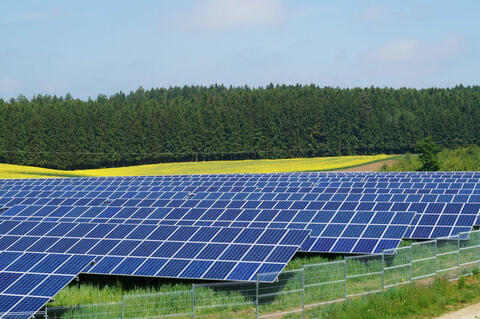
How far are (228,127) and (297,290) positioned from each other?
13147 centimetres

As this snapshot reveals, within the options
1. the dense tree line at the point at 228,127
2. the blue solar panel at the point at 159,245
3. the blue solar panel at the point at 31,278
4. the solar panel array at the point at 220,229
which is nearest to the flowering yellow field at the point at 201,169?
the dense tree line at the point at 228,127

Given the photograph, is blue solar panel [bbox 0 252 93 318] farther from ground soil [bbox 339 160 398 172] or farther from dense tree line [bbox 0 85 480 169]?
dense tree line [bbox 0 85 480 169]

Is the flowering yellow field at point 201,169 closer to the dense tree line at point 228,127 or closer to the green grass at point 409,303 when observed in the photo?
the dense tree line at point 228,127

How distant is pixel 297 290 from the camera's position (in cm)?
2038

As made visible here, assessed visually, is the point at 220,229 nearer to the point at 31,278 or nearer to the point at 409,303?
the point at 31,278

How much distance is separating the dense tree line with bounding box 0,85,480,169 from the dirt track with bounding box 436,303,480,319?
121 metres

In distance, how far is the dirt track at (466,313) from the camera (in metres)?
20.7

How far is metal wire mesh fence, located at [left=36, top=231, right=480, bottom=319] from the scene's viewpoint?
773 inches

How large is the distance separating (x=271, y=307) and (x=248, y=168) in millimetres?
100219

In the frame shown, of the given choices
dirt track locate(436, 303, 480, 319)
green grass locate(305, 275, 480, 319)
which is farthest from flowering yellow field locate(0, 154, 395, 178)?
dirt track locate(436, 303, 480, 319)

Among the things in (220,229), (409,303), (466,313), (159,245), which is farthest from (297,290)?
(159,245)

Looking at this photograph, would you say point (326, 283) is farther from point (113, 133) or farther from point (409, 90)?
point (409, 90)

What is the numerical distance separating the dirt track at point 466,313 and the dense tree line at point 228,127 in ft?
399

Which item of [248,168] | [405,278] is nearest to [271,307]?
[405,278]
